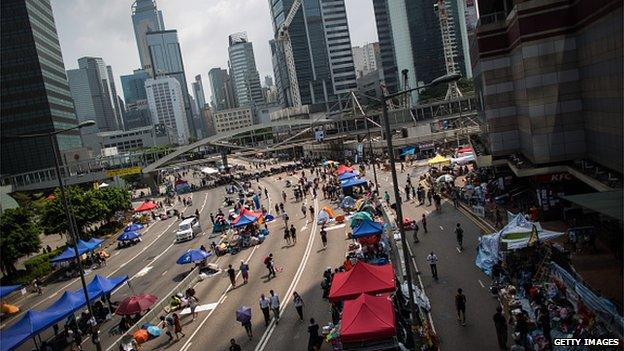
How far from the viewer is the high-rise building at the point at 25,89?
339 feet

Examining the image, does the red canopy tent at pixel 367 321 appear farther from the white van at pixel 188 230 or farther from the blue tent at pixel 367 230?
the white van at pixel 188 230

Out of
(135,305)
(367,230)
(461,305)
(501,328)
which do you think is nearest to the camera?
(501,328)

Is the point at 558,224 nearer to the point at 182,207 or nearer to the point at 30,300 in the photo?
the point at 30,300

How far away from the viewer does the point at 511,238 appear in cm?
2122

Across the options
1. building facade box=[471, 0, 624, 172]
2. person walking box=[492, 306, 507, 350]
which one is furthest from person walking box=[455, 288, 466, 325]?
building facade box=[471, 0, 624, 172]

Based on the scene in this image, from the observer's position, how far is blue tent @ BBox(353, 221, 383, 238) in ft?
95.7

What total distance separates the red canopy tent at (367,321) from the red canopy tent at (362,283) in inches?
89.6

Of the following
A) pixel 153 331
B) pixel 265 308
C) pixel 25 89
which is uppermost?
pixel 25 89

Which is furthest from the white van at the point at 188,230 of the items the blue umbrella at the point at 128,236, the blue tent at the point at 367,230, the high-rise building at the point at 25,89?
the high-rise building at the point at 25,89

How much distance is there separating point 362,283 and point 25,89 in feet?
352

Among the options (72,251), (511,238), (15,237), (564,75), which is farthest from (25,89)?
(511,238)

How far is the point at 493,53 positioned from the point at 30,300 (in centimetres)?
3832

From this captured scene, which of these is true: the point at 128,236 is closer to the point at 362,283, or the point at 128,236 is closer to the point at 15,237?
the point at 15,237

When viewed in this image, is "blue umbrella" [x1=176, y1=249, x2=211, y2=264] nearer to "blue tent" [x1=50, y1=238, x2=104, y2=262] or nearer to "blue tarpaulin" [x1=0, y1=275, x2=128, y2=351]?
"blue tarpaulin" [x1=0, y1=275, x2=128, y2=351]
